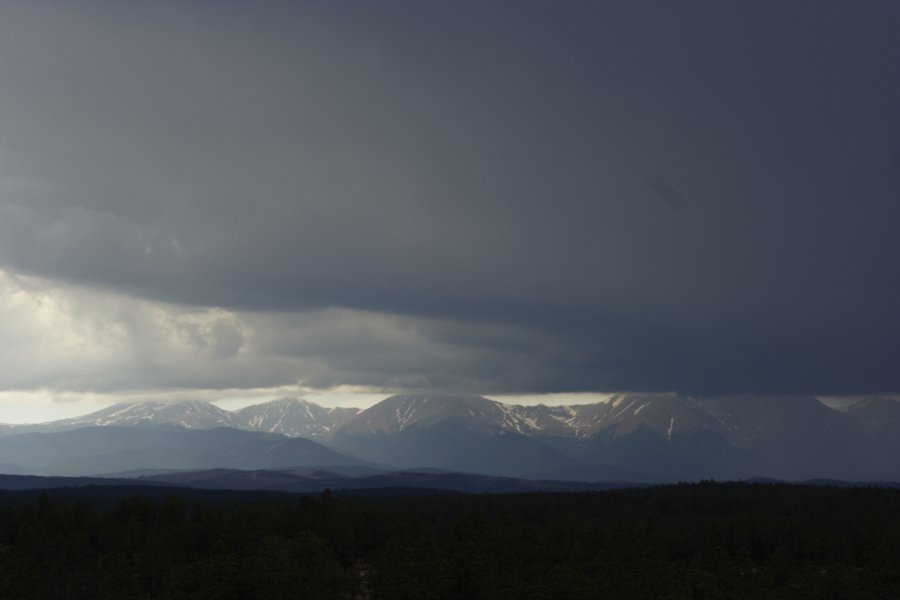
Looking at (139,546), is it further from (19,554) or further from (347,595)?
(347,595)

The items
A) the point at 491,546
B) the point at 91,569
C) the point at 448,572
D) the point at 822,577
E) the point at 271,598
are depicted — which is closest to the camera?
the point at 271,598

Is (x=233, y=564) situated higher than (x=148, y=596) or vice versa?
(x=233, y=564)

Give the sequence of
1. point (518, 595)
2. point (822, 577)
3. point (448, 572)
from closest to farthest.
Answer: point (518, 595), point (448, 572), point (822, 577)

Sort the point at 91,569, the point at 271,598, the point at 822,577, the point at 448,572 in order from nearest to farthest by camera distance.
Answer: the point at 271,598, the point at 448,572, the point at 822,577, the point at 91,569

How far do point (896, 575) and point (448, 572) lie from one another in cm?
9273

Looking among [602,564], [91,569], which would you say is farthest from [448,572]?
[91,569]

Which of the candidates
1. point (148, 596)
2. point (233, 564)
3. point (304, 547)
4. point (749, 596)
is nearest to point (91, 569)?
point (148, 596)

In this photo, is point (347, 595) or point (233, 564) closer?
point (233, 564)

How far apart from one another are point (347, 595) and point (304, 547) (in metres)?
13.6

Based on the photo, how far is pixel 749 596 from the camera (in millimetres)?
147250

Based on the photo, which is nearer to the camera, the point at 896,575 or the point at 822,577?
the point at 822,577

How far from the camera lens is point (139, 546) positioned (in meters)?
199

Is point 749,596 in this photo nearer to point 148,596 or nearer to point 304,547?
point 304,547

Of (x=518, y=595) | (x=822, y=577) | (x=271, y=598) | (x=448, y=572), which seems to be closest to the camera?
(x=271, y=598)
